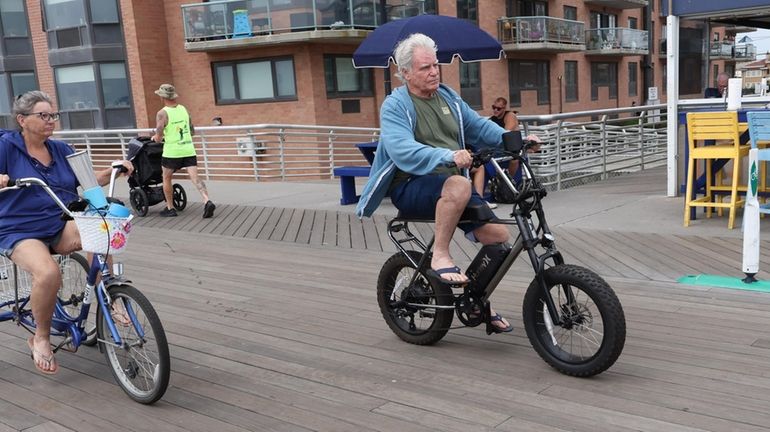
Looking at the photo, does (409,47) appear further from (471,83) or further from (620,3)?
(620,3)

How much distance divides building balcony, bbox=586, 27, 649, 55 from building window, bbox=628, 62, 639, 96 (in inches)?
92.5

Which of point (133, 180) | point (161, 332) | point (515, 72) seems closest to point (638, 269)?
point (161, 332)

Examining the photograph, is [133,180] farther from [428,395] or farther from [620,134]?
[620,134]

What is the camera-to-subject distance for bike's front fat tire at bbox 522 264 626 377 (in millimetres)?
3215

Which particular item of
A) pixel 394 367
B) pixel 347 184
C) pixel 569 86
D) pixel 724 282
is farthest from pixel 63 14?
pixel 724 282

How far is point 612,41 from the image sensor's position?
111 feet

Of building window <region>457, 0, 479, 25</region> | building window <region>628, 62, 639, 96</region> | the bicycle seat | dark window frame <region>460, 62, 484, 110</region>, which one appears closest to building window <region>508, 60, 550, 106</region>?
dark window frame <region>460, 62, 484, 110</region>

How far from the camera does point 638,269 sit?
5.54 metres

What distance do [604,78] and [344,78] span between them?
18.3 m

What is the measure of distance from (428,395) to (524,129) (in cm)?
672

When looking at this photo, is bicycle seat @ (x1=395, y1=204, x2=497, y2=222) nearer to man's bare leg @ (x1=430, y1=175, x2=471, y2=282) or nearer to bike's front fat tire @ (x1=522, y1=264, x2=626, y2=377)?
man's bare leg @ (x1=430, y1=175, x2=471, y2=282)

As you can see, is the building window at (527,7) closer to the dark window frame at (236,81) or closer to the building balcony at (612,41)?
the building balcony at (612,41)

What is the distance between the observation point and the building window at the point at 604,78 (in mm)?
34781

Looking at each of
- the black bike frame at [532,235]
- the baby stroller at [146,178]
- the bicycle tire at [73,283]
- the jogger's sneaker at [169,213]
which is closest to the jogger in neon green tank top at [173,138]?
the baby stroller at [146,178]
